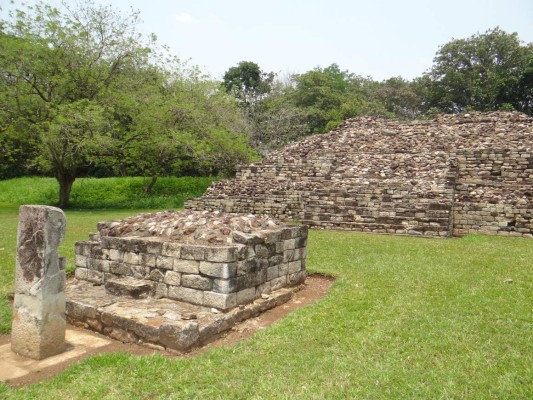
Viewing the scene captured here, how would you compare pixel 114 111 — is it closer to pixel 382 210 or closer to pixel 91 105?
pixel 91 105

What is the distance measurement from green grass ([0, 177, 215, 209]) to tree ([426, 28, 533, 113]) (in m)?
23.3

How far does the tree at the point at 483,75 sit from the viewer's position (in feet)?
111

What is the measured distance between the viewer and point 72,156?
18.0 m

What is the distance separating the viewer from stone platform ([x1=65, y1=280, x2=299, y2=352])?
14.4 ft

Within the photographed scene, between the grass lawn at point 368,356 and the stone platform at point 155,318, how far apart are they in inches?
13.2

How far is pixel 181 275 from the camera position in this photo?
215 inches

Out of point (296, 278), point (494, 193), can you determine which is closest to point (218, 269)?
point (296, 278)

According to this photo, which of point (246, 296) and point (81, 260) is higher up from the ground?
point (81, 260)

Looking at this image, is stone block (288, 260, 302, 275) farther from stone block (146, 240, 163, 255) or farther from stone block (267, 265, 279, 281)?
stone block (146, 240, 163, 255)

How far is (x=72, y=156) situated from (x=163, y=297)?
47.3 ft

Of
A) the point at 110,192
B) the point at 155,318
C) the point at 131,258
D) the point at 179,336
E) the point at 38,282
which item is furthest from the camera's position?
the point at 110,192

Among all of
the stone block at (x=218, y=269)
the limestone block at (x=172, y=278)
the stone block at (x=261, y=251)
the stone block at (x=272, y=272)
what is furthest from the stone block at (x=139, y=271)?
the stone block at (x=272, y=272)

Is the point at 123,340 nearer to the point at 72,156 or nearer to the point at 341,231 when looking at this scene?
the point at 341,231

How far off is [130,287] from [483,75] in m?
38.0
